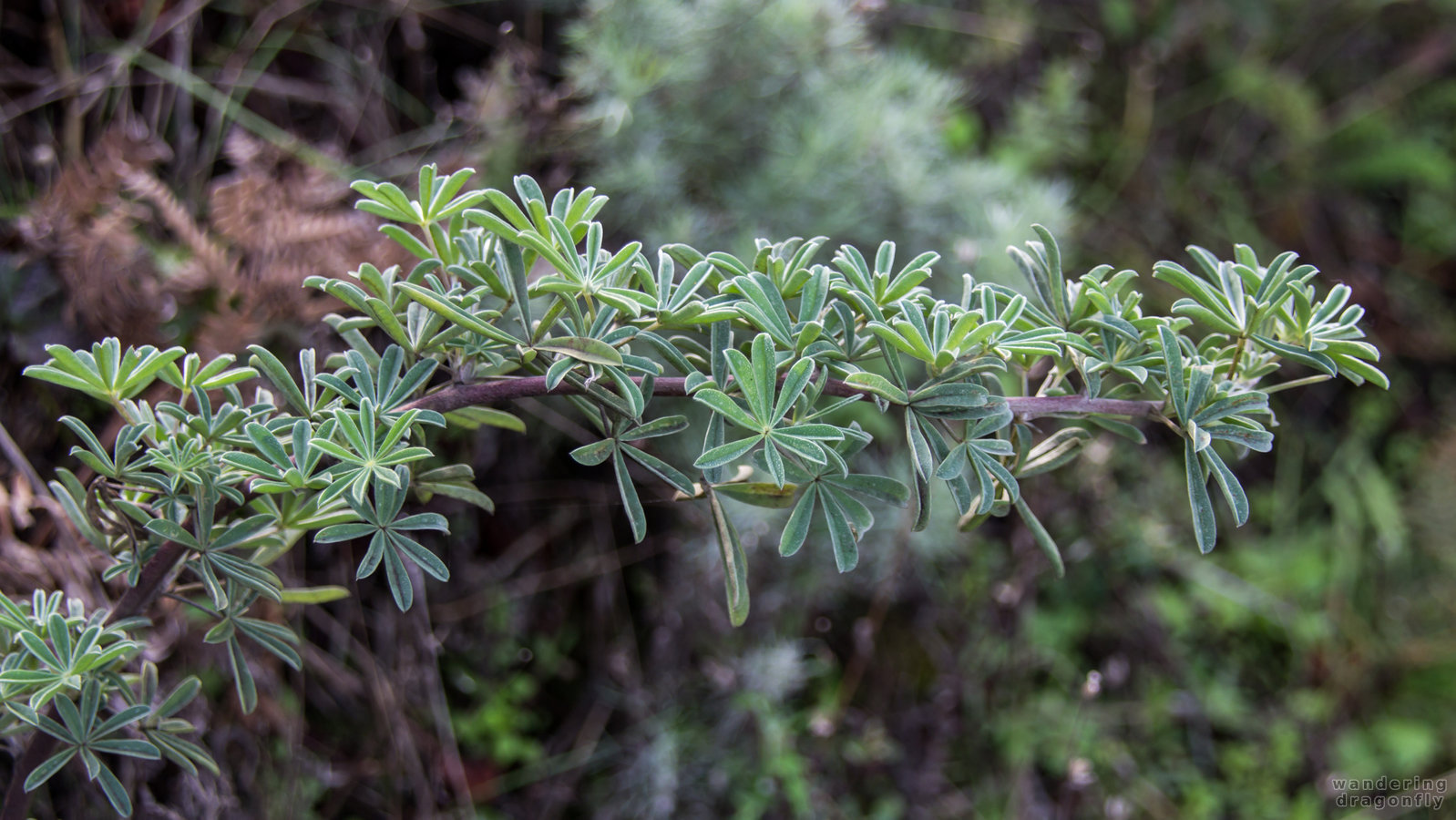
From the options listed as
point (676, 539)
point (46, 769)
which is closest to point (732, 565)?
point (46, 769)

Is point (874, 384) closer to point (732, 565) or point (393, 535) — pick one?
point (732, 565)

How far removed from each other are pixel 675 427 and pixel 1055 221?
1.56 metres

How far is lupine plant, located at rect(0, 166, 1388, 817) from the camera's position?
0.68 meters

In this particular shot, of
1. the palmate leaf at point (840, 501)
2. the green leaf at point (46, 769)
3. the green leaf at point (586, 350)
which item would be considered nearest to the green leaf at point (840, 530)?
the palmate leaf at point (840, 501)

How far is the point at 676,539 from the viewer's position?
1793 mm

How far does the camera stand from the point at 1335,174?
2.85 m

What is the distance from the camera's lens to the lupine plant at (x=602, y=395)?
0.68 m

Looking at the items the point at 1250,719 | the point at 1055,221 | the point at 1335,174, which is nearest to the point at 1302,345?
the point at 1055,221

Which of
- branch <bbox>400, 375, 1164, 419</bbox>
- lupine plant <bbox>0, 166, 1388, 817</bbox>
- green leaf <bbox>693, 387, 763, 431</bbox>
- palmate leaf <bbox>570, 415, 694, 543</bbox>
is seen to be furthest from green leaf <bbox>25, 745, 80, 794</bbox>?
green leaf <bbox>693, 387, 763, 431</bbox>

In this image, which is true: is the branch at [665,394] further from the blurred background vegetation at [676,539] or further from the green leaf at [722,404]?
the blurred background vegetation at [676,539]

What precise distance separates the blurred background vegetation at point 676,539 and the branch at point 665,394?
2.41 ft

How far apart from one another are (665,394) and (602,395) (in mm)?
75

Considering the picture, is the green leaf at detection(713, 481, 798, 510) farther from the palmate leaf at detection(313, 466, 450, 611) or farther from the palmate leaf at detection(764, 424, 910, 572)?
the palmate leaf at detection(313, 466, 450, 611)

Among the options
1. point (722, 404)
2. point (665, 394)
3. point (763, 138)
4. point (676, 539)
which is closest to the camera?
Result: point (722, 404)
